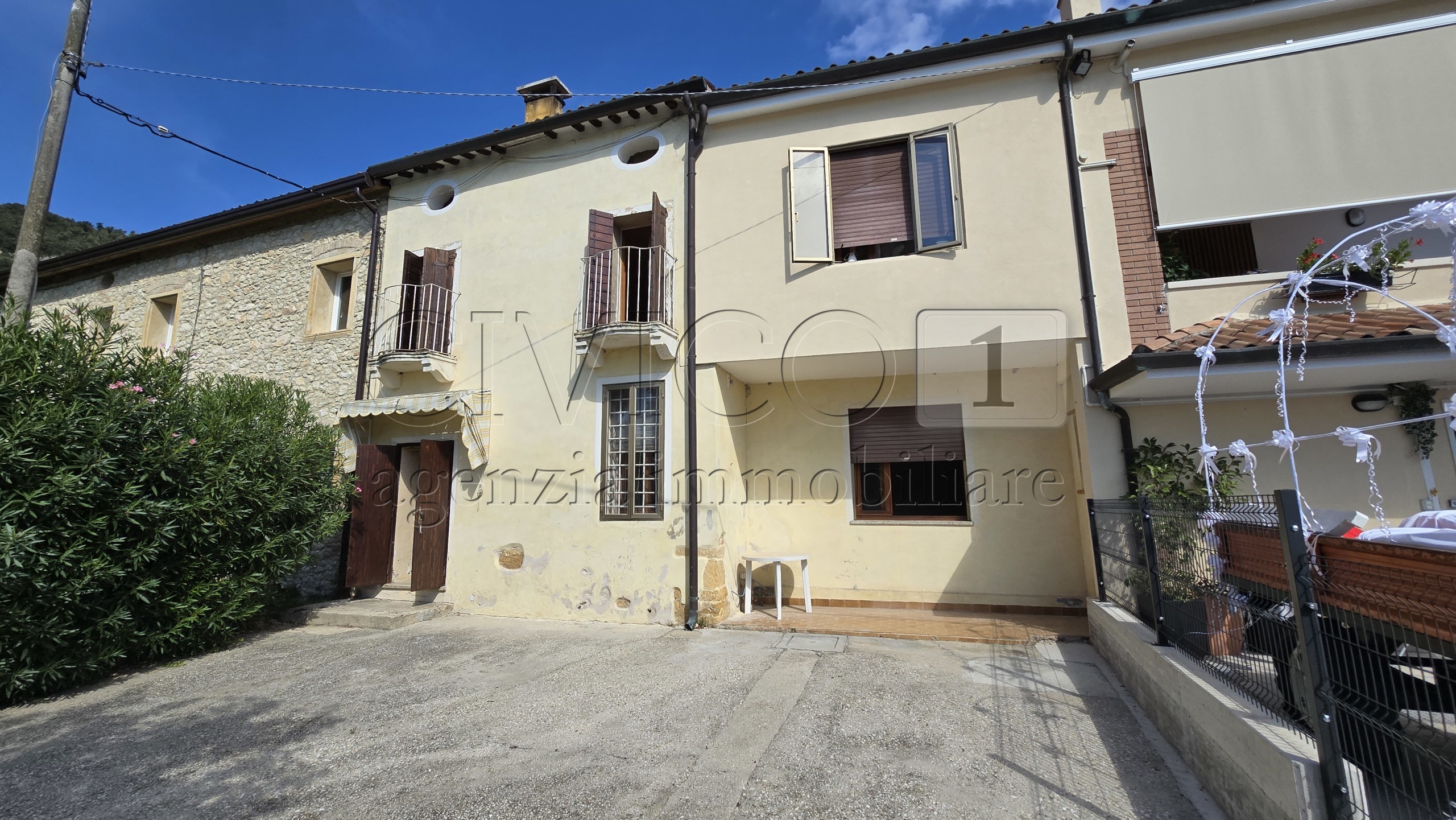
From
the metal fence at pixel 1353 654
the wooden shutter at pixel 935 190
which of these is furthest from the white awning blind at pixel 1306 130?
the metal fence at pixel 1353 654

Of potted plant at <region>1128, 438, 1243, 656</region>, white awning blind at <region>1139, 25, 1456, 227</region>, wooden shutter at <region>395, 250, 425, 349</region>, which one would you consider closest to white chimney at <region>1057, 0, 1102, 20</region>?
white awning blind at <region>1139, 25, 1456, 227</region>

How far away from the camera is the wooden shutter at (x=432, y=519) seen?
8398mm

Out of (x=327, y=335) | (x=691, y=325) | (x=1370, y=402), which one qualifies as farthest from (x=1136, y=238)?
(x=327, y=335)

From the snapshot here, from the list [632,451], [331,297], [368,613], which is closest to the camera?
[368,613]

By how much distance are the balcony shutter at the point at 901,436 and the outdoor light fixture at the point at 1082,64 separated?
411 centimetres

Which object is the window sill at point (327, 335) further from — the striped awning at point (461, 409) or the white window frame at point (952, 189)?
the white window frame at point (952, 189)

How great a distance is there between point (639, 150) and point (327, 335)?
5.98m

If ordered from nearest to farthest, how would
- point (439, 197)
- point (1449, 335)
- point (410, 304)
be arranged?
1. point (1449, 335)
2. point (410, 304)
3. point (439, 197)

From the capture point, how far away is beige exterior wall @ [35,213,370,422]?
9883 millimetres

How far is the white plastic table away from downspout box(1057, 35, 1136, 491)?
3689mm

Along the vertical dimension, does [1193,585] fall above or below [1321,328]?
below

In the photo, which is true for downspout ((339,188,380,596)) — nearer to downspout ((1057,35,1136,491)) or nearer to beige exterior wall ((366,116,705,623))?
beige exterior wall ((366,116,705,623))

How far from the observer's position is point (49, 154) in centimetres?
686

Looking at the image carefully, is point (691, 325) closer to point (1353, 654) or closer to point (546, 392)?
point (546, 392)
